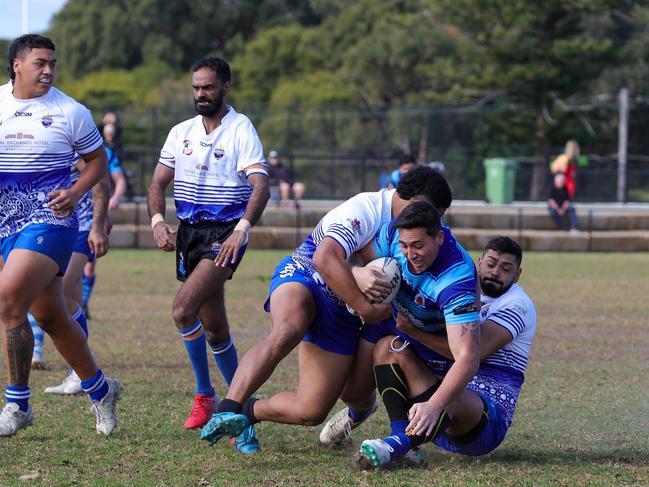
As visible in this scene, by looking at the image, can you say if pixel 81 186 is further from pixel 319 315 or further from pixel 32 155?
pixel 319 315

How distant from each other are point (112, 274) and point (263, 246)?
5737 mm

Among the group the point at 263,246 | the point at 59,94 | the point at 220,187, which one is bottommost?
the point at 263,246

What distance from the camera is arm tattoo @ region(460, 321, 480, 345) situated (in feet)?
18.0

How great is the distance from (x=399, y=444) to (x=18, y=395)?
2.20 m

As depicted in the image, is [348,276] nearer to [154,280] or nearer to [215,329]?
[215,329]

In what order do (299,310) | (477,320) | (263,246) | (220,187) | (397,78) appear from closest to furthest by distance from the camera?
1. (477,320)
2. (299,310)
3. (220,187)
4. (263,246)
5. (397,78)

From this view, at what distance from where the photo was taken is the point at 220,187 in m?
7.04

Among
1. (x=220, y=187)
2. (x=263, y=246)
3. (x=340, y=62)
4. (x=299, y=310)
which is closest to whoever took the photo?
(x=299, y=310)

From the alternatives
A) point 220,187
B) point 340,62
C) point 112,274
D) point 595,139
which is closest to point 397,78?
point 340,62

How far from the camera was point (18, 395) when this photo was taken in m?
6.39

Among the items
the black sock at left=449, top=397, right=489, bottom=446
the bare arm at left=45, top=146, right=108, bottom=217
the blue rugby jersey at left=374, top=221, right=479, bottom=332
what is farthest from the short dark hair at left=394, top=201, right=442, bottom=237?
the bare arm at left=45, top=146, right=108, bottom=217

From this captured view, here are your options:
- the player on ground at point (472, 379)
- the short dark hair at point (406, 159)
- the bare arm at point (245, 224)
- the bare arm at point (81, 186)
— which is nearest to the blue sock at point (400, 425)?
the player on ground at point (472, 379)

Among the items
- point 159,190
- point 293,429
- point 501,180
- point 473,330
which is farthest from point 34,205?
point 501,180

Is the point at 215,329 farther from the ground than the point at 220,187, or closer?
closer
